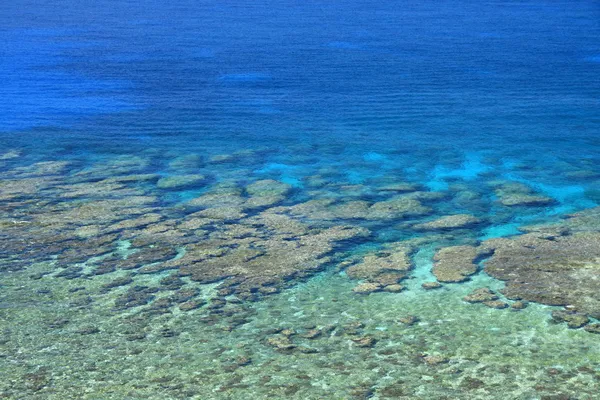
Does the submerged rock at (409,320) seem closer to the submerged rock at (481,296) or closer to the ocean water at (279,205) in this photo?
the ocean water at (279,205)

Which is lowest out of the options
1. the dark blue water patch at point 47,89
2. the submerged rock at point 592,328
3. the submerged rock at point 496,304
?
the submerged rock at point 496,304

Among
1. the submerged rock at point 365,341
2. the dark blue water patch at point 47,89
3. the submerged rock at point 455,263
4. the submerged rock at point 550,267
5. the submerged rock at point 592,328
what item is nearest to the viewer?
the submerged rock at point 365,341

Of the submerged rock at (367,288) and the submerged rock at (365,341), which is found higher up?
the submerged rock at (365,341)

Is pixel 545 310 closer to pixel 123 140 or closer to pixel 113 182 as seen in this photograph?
pixel 113 182

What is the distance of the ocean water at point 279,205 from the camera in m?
7.10

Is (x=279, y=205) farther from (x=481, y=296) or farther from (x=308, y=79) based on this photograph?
(x=308, y=79)

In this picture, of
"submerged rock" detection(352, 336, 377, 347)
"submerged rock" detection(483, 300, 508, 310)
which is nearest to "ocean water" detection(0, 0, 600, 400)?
"submerged rock" detection(352, 336, 377, 347)

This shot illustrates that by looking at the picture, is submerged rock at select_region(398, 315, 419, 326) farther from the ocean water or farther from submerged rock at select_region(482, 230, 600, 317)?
submerged rock at select_region(482, 230, 600, 317)

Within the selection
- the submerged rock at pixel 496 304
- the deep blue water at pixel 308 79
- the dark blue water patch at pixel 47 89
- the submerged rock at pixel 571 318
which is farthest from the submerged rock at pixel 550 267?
the dark blue water patch at pixel 47 89

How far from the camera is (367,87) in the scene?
20422 mm

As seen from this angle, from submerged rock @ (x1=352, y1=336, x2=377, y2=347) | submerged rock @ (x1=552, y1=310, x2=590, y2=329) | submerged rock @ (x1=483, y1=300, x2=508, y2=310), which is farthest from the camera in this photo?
submerged rock @ (x1=483, y1=300, x2=508, y2=310)

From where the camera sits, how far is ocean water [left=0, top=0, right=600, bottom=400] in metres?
7.10

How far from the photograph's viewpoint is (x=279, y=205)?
472 inches

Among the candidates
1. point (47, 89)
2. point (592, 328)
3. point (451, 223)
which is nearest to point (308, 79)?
point (47, 89)
